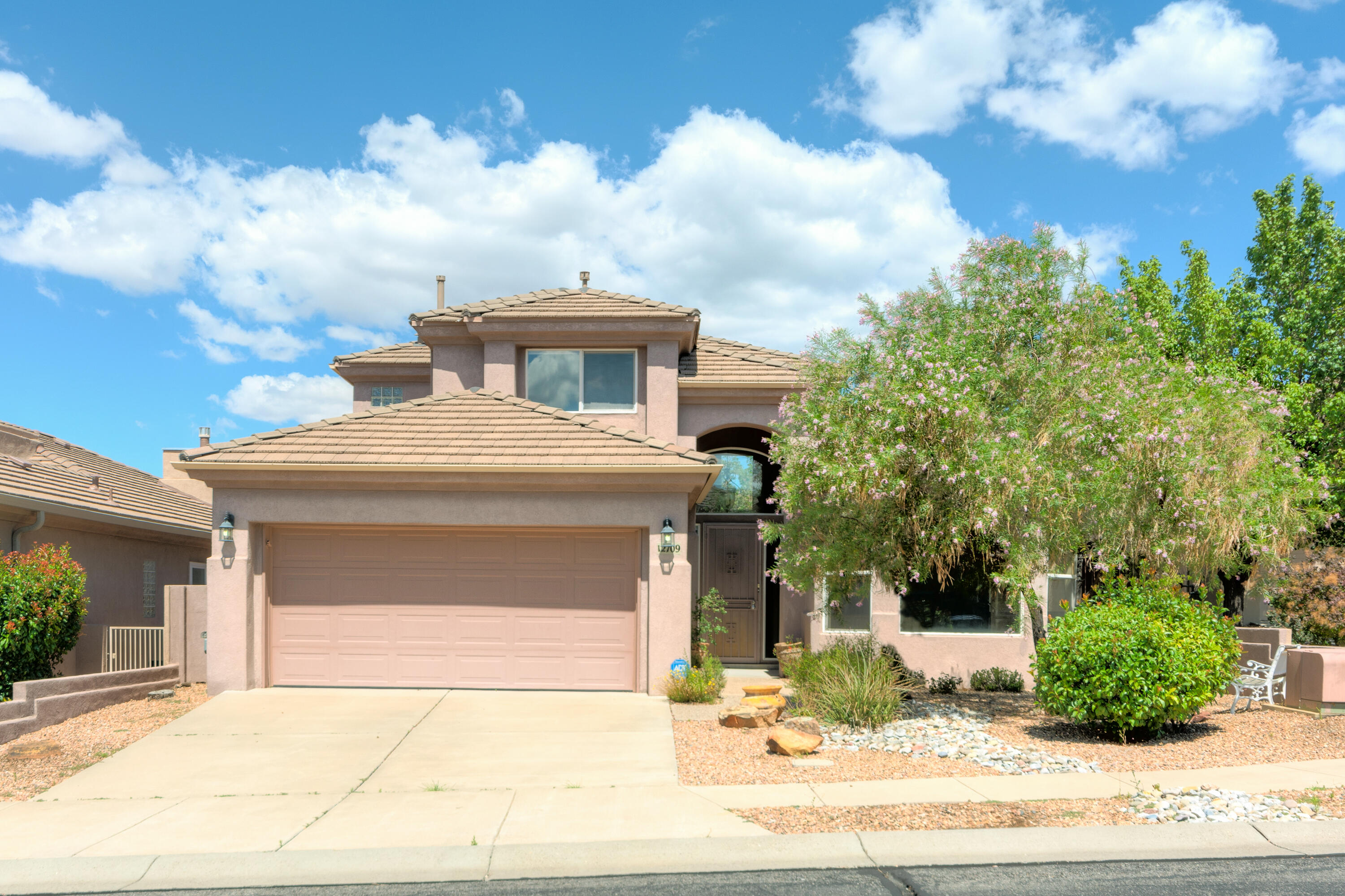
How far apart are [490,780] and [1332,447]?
20571 millimetres

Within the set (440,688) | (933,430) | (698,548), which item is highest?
(933,430)

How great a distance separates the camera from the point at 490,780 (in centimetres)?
822

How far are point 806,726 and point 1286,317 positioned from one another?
18.5 metres

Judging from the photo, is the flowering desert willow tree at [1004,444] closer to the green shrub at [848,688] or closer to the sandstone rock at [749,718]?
the green shrub at [848,688]

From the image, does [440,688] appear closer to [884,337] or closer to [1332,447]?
[884,337]

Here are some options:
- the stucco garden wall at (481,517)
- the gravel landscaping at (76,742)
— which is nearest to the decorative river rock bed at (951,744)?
the stucco garden wall at (481,517)

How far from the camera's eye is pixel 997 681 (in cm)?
1402

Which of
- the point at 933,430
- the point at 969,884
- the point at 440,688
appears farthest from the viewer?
the point at 440,688

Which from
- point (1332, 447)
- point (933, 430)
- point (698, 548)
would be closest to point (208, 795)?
point (933, 430)

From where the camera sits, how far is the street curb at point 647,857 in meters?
6.00

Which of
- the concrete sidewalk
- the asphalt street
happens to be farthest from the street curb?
the concrete sidewalk

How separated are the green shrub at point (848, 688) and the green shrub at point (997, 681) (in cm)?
237

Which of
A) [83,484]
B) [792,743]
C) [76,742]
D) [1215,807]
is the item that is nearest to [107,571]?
[83,484]

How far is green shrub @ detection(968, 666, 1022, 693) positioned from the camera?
1398cm
